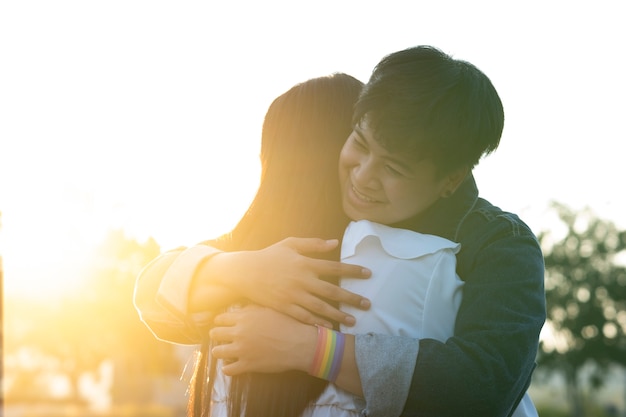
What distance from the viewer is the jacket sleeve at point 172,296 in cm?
259

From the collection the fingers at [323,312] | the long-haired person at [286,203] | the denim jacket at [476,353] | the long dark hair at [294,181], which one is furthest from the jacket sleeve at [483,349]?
the long dark hair at [294,181]

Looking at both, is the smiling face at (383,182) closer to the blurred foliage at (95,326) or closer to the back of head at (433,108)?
the back of head at (433,108)

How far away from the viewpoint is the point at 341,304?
2.32 meters

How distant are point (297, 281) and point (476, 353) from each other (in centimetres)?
54

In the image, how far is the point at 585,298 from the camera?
3384 cm

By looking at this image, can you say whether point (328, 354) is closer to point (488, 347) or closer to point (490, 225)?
point (488, 347)

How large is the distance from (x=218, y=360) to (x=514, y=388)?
0.87 m

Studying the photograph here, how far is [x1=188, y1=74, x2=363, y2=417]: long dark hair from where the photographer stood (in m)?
2.48

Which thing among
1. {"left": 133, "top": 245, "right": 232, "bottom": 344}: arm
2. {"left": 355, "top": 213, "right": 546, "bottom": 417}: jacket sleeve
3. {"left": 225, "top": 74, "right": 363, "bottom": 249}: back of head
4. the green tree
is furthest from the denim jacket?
the green tree

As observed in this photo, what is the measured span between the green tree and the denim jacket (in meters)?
32.0

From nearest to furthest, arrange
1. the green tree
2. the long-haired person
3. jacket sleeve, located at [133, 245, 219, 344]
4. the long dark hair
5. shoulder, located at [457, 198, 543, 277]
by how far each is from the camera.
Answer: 1. shoulder, located at [457, 198, 543, 277]
2. the long-haired person
3. the long dark hair
4. jacket sleeve, located at [133, 245, 219, 344]
5. the green tree

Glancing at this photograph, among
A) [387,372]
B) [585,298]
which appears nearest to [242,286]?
[387,372]

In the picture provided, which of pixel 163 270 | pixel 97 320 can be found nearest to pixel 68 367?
pixel 97 320

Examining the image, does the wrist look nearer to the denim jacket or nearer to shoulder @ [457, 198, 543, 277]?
the denim jacket
